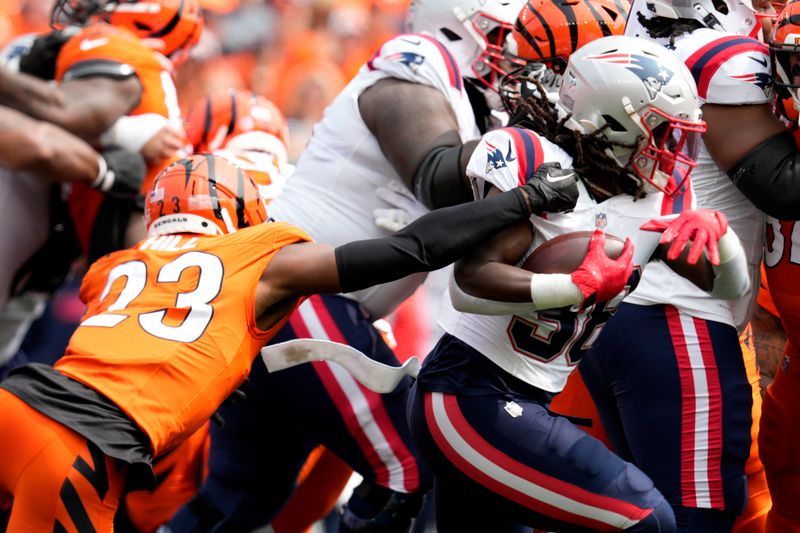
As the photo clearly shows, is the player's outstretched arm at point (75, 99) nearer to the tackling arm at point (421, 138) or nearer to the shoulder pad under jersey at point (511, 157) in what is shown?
the tackling arm at point (421, 138)

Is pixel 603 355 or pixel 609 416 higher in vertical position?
→ pixel 603 355

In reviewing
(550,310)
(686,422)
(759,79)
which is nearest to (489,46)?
(759,79)

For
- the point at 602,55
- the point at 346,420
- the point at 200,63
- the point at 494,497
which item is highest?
the point at 602,55

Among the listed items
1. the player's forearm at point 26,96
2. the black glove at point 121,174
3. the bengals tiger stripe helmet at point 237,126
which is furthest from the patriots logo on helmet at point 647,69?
the player's forearm at point 26,96

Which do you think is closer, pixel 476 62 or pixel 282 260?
pixel 282 260

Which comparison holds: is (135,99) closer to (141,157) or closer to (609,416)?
(141,157)

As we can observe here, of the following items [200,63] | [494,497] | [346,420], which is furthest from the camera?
[200,63]

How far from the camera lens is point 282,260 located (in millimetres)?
3305

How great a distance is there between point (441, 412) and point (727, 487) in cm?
89

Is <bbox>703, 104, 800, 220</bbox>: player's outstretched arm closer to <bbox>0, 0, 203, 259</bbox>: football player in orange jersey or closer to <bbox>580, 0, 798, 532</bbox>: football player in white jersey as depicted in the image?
<bbox>580, 0, 798, 532</bbox>: football player in white jersey

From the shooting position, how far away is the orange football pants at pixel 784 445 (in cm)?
372

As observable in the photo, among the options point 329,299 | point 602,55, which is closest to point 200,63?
point 329,299

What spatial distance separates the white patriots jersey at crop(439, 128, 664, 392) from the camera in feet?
10.1

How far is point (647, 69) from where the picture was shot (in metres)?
3.15
